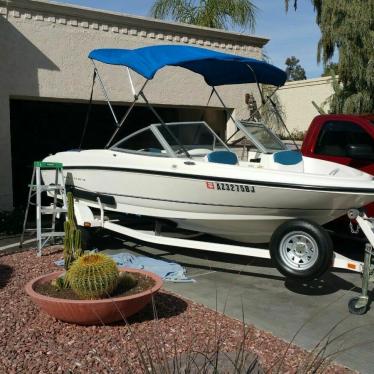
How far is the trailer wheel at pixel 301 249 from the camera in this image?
549cm

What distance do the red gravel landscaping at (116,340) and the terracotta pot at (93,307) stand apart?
0.34 feet

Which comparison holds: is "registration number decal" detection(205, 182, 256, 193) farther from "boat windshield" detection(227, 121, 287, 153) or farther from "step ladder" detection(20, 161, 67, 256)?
"step ladder" detection(20, 161, 67, 256)

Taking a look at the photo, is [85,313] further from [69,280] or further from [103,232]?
[103,232]

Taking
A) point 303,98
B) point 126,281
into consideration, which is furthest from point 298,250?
point 303,98

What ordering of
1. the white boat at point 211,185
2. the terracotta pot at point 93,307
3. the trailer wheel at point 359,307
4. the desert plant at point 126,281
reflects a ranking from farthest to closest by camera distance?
the white boat at point 211,185, the trailer wheel at point 359,307, the desert plant at point 126,281, the terracotta pot at point 93,307

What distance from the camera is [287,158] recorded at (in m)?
6.84

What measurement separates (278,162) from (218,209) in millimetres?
1035

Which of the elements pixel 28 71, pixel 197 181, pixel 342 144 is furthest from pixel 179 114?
pixel 197 181

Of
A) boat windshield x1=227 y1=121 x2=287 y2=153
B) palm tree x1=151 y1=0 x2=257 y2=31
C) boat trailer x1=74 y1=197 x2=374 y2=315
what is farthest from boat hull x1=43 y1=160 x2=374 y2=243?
palm tree x1=151 y1=0 x2=257 y2=31

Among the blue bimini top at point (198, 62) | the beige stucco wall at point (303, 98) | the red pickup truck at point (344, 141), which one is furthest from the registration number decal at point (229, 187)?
the beige stucco wall at point (303, 98)

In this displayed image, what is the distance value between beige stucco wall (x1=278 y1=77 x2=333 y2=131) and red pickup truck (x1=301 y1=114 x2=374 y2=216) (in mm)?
15280

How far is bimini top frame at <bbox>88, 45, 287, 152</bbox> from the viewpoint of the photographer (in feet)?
22.2

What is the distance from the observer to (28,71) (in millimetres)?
9523

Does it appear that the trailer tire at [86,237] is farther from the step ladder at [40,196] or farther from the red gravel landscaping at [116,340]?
the red gravel landscaping at [116,340]
